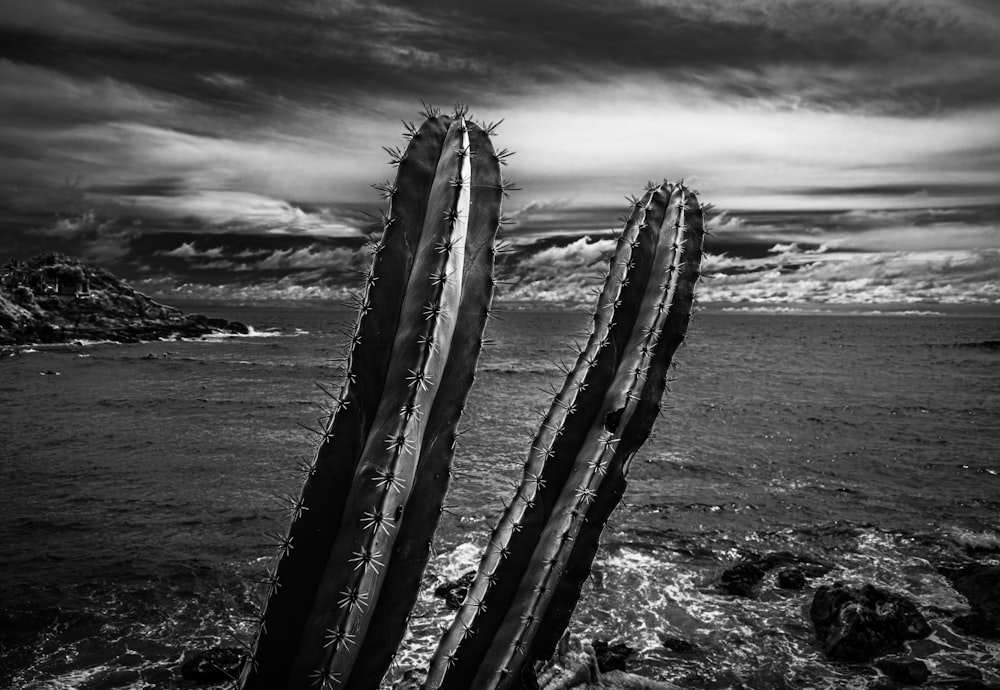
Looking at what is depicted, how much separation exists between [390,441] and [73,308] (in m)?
86.1

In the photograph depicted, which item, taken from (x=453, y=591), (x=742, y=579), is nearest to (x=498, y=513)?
(x=453, y=591)

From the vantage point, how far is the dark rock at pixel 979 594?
945cm

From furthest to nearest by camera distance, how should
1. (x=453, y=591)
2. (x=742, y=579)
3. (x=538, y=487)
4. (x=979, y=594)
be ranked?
(x=742, y=579)
(x=453, y=591)
(x=979, y=594)
(x=538, y=487)

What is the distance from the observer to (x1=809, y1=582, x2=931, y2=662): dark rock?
8.84 meters

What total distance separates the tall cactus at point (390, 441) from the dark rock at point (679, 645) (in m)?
6.90

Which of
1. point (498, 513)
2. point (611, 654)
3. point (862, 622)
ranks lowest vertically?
point (498, 513)

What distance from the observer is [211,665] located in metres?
8.16

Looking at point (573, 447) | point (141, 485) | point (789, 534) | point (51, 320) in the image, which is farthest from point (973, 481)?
point (51, 320)

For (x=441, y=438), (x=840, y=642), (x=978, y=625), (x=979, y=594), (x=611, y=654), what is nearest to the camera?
(x=441, y=438)

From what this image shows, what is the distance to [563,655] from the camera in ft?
21.1

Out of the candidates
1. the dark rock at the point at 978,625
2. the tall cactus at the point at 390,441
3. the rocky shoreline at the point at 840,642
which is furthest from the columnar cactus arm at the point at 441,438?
the dark rock at the point at 978,625

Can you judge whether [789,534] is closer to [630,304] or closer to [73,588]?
[630,304]

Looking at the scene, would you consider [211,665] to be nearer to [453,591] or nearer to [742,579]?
[453,591]

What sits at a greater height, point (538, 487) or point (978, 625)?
point (538, 487)
